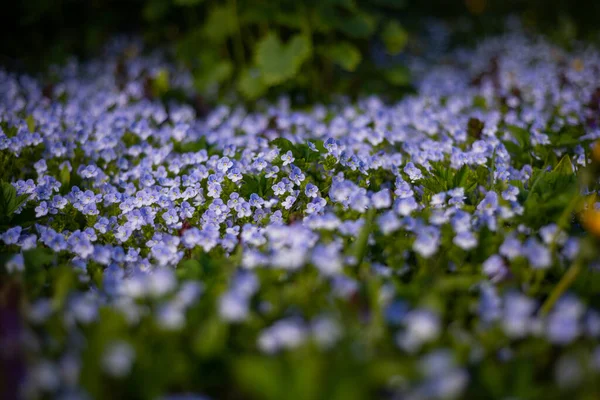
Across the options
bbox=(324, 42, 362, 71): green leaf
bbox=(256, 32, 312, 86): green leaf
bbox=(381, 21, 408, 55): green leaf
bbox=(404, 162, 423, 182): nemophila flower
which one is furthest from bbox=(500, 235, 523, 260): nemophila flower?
bbox=(381, 21, 408, 55): green leaf

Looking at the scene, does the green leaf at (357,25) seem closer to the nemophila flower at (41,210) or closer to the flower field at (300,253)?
the flower field at (300,253)

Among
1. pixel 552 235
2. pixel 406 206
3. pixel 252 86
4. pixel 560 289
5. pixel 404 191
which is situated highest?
pixel 252 86

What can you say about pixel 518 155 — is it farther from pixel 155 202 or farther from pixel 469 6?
pixel 469 6

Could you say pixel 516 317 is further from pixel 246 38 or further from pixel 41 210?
pixel 246 38

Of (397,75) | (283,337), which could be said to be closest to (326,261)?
(283,337)

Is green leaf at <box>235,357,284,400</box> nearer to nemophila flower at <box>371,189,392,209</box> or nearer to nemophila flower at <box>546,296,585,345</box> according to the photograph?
nemophila flower at <box>546,296,585,345</box>

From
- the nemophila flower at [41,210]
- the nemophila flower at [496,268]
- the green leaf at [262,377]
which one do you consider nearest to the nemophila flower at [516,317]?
the nemophila flower at [496,268]
